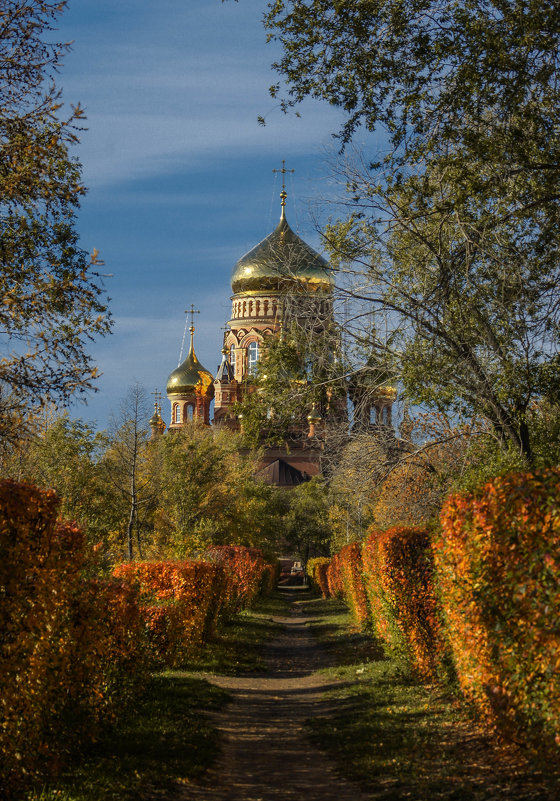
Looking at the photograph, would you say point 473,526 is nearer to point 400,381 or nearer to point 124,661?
point 124,661

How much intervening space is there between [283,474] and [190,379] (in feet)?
50.1

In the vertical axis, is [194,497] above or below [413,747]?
above

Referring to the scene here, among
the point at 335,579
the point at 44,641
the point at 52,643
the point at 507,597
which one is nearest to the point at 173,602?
the point at 52,643

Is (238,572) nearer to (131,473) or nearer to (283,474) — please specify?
(131,473)

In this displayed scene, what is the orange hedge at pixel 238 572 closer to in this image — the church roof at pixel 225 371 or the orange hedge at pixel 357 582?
the orange hedge at pixel 357 582

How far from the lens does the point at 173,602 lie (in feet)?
41.8

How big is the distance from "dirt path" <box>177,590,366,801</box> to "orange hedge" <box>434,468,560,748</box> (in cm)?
146

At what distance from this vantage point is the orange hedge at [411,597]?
38.5ft

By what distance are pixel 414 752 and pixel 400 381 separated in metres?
8.71

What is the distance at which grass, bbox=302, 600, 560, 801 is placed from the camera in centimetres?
659

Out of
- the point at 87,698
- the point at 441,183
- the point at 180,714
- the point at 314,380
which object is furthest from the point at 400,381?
the point at 87,698

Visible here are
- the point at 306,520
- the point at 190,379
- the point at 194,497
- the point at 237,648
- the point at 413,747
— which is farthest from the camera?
the point at 190,379

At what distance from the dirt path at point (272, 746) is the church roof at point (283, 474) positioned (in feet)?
178

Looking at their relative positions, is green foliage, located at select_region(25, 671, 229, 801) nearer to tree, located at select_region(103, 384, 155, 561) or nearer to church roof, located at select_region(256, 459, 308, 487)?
tree, located at select_region(103, 384, 155, 561)
